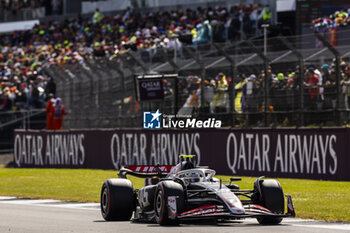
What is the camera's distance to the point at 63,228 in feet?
36.4

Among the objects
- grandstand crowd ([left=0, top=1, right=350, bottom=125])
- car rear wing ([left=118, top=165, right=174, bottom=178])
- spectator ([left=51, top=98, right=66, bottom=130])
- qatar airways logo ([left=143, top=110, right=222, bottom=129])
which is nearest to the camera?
car rear wing ([left=118, top=165, right=174, bottom=178])

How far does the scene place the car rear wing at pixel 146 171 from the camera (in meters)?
12.7

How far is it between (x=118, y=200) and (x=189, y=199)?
1.26 meters

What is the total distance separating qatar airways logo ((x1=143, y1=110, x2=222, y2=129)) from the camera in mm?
22694

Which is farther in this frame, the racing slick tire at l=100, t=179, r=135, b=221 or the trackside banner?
the trackside banner

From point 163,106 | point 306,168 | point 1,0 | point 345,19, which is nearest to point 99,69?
point 163,106

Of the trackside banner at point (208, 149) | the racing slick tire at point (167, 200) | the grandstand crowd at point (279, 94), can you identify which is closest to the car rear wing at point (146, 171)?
the racing slick tire at point (167, 200)

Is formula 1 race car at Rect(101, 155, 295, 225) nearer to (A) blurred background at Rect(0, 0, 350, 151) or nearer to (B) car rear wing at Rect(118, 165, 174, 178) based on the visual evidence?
(B) car rear wing at Rect(118, 165, 174, 178)

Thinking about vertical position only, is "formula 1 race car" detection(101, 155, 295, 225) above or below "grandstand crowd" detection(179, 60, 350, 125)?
below

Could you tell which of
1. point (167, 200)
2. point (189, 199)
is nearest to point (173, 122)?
point (189, 199)

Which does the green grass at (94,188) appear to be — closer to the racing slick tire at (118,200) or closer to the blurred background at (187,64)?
the blurred background at (187,64)

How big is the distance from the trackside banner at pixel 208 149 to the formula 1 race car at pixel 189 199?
7169 millimetres

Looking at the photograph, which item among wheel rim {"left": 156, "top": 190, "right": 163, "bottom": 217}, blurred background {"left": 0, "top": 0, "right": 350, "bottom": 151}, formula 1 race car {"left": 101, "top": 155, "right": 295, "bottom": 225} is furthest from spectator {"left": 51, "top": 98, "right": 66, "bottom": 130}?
wheel rim {"left": 156, "top": 190, "right": 163, "bottom": 217}

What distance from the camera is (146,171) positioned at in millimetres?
12953
